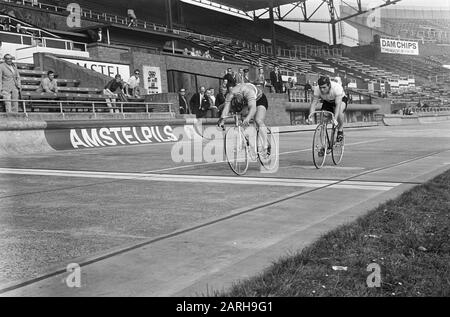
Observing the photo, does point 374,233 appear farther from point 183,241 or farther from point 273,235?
point 183,241

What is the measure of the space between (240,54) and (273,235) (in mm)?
44509

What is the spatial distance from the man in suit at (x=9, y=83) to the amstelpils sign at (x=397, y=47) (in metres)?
67.9

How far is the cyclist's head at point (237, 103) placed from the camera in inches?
344

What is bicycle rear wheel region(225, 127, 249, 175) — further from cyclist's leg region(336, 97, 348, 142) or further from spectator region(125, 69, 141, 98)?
spectator region(125, 69, 141, 98)

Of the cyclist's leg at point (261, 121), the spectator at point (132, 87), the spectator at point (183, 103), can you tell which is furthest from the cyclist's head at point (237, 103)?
the spectator at point (183, 103)

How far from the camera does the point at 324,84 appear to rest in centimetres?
920

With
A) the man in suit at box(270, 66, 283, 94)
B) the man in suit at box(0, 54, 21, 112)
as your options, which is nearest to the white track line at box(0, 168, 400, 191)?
the man in suit at box(0, 54, 21, 112)

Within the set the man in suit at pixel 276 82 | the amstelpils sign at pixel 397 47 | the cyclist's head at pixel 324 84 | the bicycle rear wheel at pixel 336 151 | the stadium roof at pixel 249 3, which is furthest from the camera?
the amstelpils sign at pixel 397 47

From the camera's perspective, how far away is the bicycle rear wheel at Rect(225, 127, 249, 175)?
857 centimetres

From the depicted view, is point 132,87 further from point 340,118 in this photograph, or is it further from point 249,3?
point 249,3

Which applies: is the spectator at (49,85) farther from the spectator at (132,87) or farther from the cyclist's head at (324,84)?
the cyclist's head at (324,84)

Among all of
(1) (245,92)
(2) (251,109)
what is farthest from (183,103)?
(2) (251,109)
